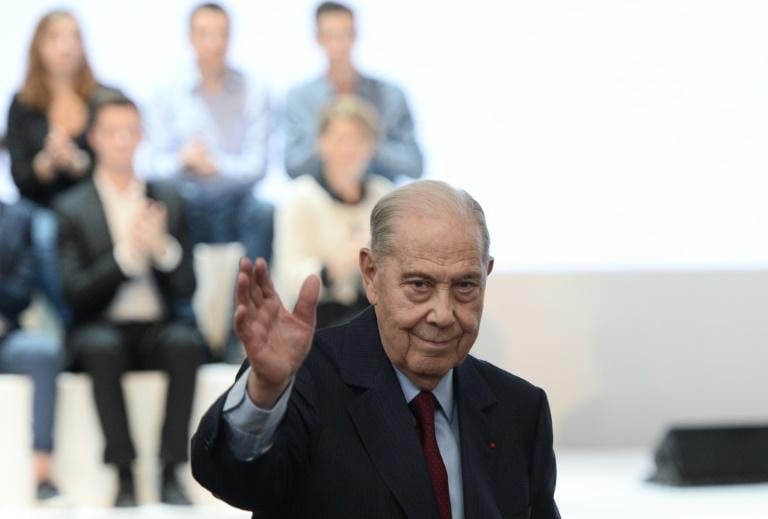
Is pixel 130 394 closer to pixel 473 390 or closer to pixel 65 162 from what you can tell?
pixel 65 162

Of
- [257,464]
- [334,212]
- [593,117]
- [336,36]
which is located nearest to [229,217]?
[334,212]

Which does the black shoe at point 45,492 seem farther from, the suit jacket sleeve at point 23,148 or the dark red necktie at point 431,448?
the dark red necktie at point 431,448

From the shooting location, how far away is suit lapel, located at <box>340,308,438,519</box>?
221cm

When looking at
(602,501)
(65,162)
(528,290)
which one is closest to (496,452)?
(602,501)

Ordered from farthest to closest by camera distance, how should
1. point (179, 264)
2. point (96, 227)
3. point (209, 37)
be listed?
point (209, 37)
point (179, 264)
point (96, 227)

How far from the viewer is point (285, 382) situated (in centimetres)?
204

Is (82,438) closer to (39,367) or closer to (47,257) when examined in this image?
(39,367)

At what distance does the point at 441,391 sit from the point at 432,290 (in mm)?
204

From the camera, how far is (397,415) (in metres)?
2.29

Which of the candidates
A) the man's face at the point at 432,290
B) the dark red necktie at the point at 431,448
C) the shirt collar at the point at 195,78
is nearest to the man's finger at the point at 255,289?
the man's face at the point at 432,290

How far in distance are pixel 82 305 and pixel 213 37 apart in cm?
141

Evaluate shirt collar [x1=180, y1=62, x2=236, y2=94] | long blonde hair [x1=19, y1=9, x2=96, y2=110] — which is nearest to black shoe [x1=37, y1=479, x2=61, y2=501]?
long blonde hair [x1=19, y1=9, x2=96, y2=110]

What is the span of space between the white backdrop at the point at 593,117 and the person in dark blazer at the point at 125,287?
1233mm

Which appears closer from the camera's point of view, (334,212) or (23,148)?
(23,148)
